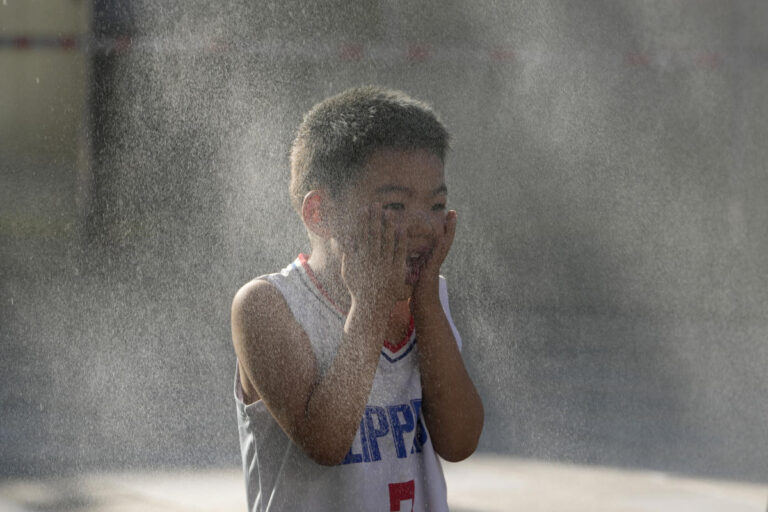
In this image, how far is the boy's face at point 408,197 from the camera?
150cm

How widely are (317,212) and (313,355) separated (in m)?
0.22

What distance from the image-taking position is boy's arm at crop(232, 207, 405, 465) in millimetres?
1418

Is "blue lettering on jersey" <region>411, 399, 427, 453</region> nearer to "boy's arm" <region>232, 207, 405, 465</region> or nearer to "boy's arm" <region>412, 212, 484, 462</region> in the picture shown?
"boy's arm" <region>412, 212, 484, 462</region>

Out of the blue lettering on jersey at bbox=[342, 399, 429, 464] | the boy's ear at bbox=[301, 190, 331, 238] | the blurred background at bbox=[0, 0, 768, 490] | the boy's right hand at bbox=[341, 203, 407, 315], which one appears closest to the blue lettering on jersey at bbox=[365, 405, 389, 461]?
the blue lettering on jersey at bbox=[342, 399, 429, 464]

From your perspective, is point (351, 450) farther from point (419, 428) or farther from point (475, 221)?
point (475, 221)

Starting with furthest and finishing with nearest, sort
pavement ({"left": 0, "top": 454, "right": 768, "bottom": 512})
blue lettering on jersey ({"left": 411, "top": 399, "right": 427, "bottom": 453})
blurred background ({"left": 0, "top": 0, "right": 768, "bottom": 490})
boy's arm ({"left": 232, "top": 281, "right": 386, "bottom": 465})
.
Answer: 1. blurred background ({"left": 0, "top": 0, "right": 768, "bottom": 490})
2. pavement ({"left": 0, "top": 454, "right": 768, "bottom": 512})
3. blue lettering on jersey ({"left": 411, "top": 399, "right": 427, "bottom": 453})
4. boy's arm ({"left": 232, "top": 281, "right": 386, "bottom": 465})

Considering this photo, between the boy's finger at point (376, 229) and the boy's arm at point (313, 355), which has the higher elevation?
the boy's finger at point (376, 229)

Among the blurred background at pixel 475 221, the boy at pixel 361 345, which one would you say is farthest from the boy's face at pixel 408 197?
the blurred background at pixel 475 221

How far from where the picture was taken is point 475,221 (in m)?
4.54

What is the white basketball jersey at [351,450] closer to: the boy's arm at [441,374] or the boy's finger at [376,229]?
the boy's arm at [441,374]

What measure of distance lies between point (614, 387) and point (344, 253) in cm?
309

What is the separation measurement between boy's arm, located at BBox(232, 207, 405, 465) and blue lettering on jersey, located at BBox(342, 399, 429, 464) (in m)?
0.05

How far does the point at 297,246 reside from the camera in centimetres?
323

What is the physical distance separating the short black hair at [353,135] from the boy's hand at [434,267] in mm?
141
